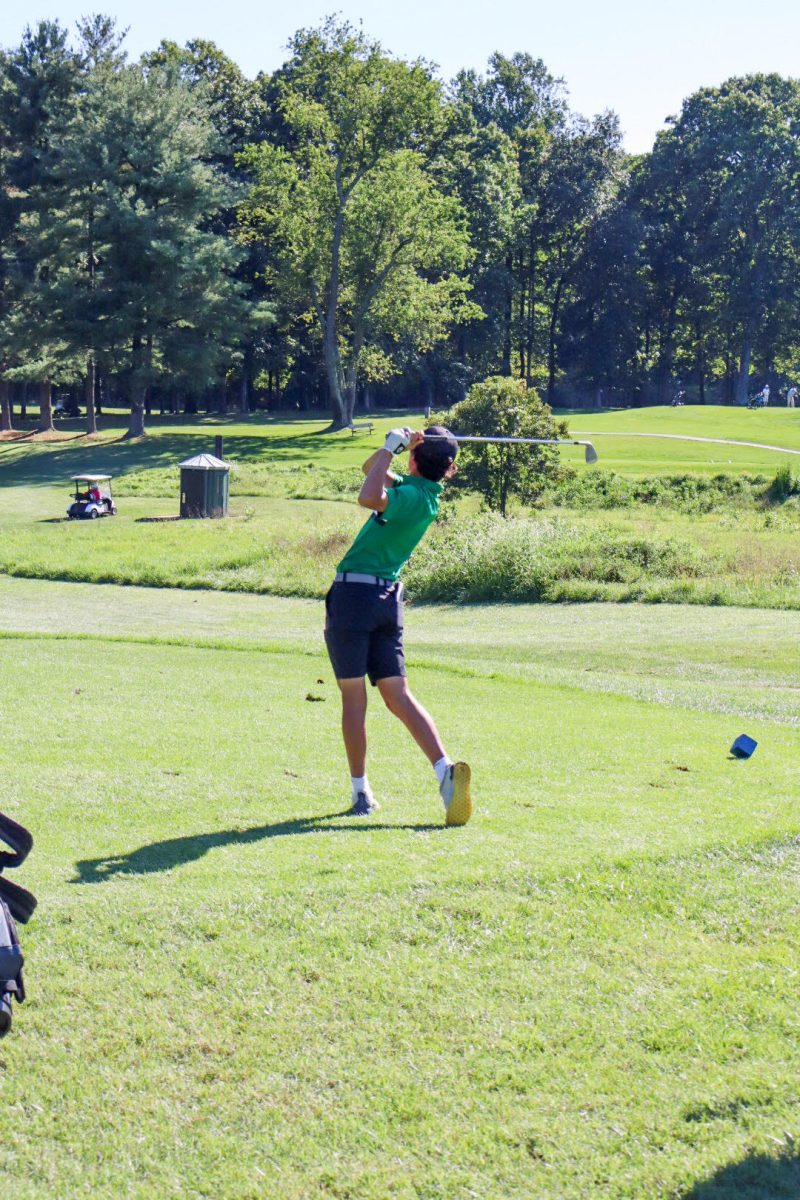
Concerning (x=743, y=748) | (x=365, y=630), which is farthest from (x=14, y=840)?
(x=743, y=748)

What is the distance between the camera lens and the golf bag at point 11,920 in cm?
377

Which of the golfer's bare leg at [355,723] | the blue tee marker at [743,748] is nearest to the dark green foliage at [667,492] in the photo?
the blue tee marker at [743,748]

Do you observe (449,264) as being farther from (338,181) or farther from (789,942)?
(789,942)

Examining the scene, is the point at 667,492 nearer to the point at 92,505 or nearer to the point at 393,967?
the point at 92,505

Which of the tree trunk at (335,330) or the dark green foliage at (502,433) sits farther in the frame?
the tree trunk at (335,330)

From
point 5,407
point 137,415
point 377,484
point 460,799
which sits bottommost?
point 460,799

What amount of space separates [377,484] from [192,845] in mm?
2017

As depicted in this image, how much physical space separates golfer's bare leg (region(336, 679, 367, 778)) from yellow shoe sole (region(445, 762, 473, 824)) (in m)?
0.64

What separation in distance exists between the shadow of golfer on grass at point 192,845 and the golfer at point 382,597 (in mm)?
399

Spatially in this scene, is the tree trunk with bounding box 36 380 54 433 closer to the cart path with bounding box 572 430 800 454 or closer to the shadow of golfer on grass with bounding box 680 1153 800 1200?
the cart path with bounding box 572 430 800 454

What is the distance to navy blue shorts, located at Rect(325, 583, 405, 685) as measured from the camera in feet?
22.0

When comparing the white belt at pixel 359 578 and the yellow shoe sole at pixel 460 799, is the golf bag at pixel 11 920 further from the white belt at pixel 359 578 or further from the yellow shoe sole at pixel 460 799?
the white belt at pixel 359 578

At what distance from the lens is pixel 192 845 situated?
5.71 m

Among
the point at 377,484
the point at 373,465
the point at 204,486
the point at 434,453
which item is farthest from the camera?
the point at 204,486
